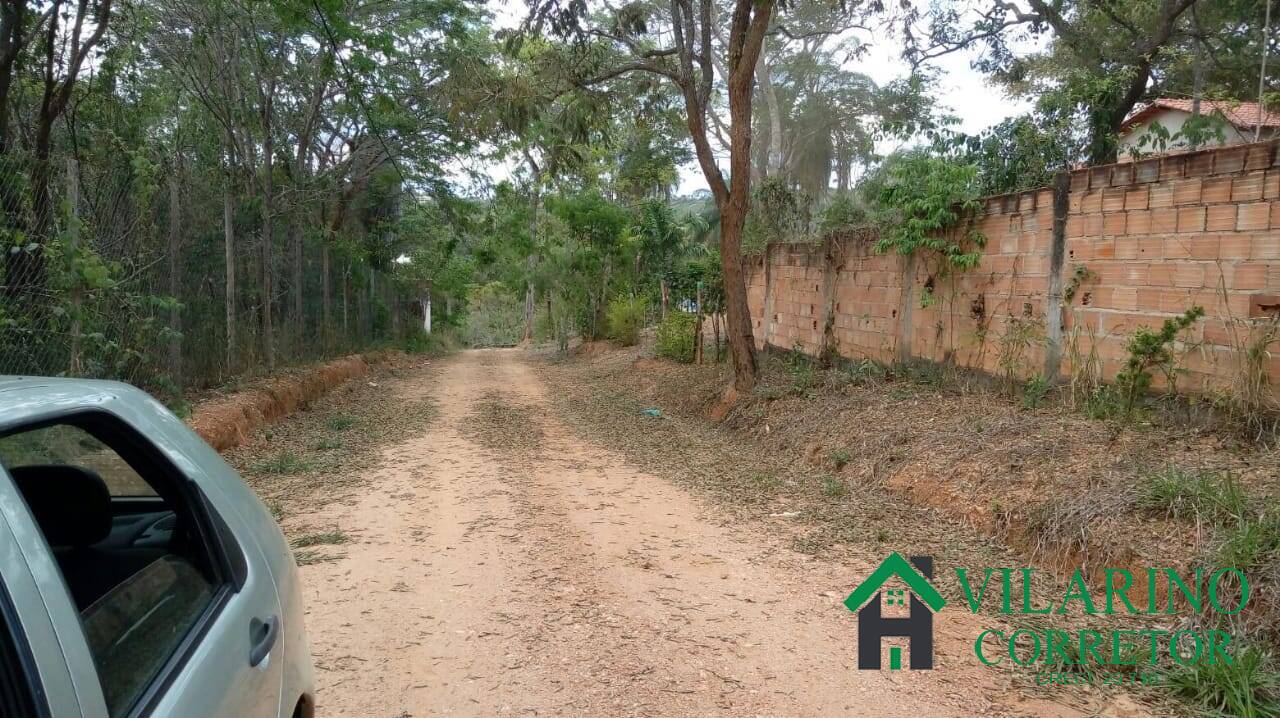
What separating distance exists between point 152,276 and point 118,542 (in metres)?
7.90

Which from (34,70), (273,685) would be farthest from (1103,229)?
(34,70)

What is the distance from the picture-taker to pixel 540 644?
398 cm

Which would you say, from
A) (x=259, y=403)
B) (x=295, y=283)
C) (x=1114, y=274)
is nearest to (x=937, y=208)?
(x=1114, y=274)

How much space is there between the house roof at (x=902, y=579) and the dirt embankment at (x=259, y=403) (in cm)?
455

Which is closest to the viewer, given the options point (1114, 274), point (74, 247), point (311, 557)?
point (311, 557)

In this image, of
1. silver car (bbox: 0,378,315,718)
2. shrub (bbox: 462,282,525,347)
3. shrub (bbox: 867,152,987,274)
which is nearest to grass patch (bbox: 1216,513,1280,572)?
silver car (bbox: 0,378,315,718)

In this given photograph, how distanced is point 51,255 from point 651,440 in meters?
6.19

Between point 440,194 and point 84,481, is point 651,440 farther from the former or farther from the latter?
point 440,194

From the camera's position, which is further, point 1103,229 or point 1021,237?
point 1021,237

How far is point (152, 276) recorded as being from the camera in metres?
8.94

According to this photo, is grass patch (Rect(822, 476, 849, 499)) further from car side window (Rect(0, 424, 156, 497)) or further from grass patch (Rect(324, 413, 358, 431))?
grass patch (Rect(324, 413, 358, 431))

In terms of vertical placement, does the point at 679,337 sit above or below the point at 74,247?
below

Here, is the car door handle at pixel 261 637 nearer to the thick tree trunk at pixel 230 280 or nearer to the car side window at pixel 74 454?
the car side window at pixel 74 454

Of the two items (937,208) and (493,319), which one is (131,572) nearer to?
(937,208)
